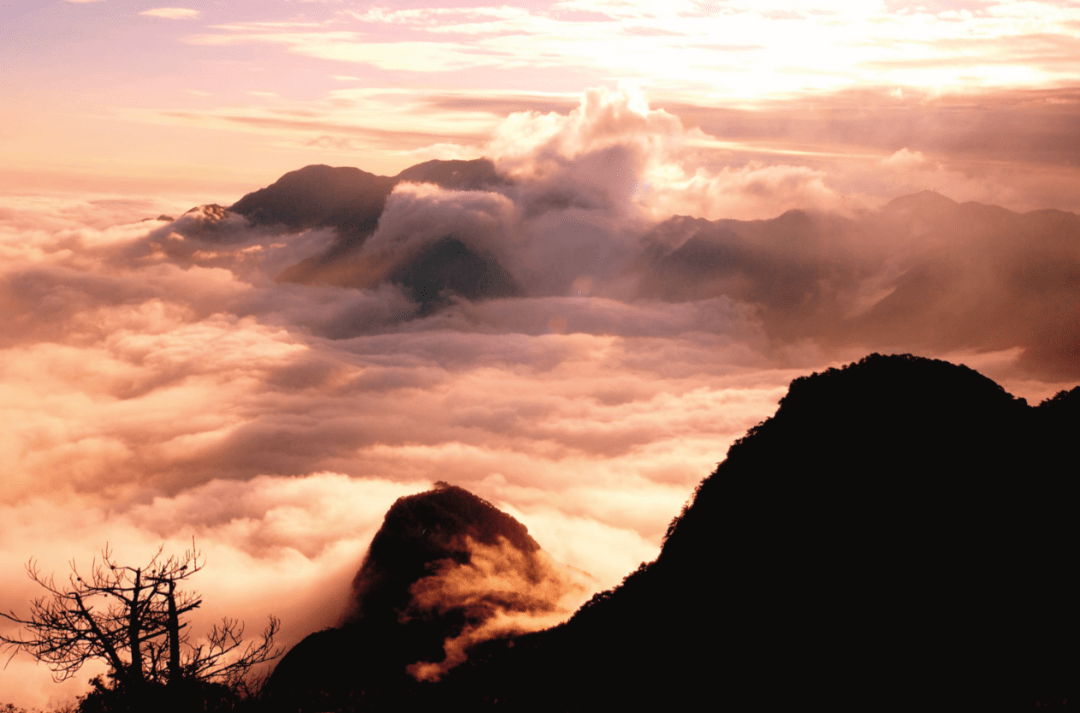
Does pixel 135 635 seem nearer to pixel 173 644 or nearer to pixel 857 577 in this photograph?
pixel 173 644

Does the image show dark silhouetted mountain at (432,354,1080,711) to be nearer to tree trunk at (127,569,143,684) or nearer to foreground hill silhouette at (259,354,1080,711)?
foreground hill silhouette at (259,354,1080,711)

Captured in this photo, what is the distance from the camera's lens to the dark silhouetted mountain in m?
22.0

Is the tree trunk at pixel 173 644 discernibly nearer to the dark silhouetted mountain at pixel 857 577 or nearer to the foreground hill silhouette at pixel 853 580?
the foreground hill silhouette at pixel 853 580

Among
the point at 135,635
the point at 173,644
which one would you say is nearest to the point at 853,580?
the point at 173,644

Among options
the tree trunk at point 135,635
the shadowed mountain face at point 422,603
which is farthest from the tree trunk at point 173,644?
the shadowed mountain face at point 422,603

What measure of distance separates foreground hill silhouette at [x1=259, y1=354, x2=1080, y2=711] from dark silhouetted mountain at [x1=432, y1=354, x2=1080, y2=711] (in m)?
0.07

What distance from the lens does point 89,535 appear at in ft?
465

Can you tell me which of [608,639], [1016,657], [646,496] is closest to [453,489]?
[608,639]

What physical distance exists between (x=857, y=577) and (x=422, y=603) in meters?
30.7

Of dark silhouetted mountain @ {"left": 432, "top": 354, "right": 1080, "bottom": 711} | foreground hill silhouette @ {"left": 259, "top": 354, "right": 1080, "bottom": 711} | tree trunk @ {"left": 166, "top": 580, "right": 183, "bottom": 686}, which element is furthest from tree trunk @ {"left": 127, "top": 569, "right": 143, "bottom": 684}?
dark silhouetted mountain @ {"left": 432, "top": 354, "right": 1080, "bottom": 711}

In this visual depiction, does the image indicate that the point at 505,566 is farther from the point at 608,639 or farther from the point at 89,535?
the point at 89,535

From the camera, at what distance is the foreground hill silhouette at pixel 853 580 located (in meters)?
22.0

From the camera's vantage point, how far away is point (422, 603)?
47.2 meters

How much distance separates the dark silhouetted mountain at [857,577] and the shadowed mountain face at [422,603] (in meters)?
5.72
